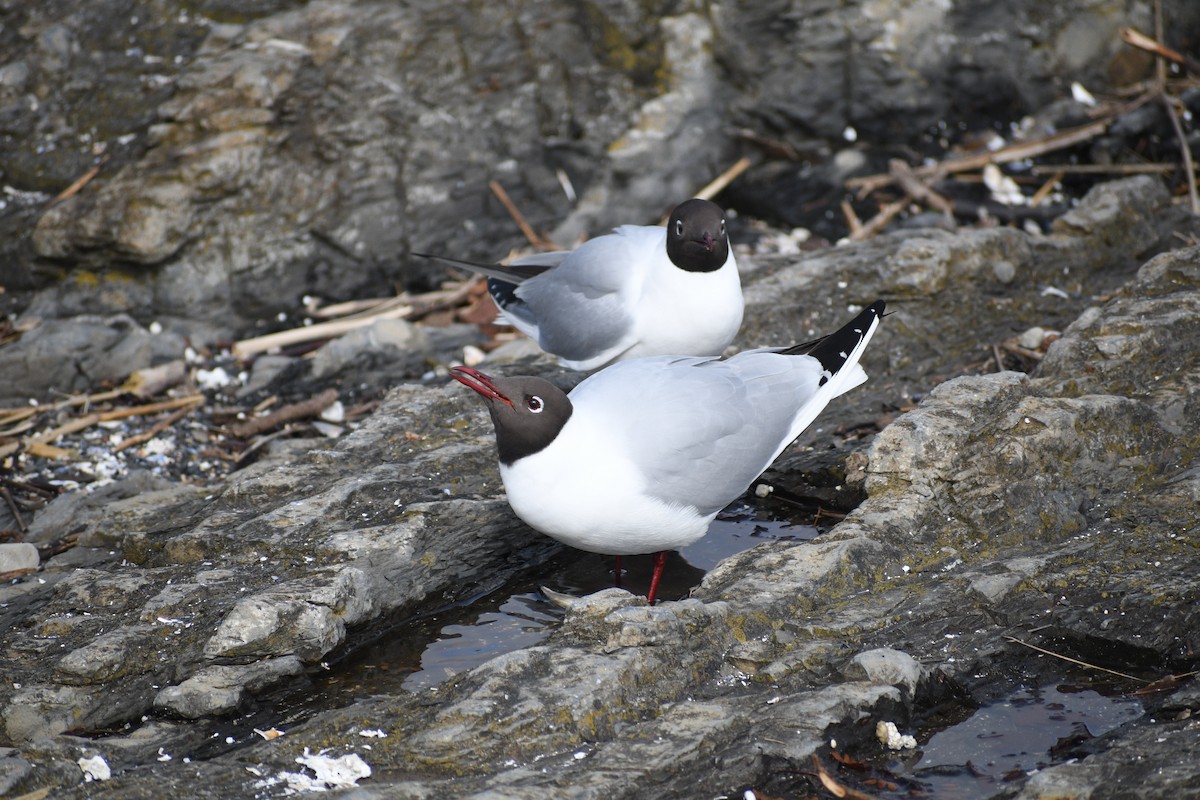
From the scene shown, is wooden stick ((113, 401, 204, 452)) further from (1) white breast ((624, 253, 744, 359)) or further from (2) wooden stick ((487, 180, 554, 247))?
(1) white breast ((624, 253, 744, 359))

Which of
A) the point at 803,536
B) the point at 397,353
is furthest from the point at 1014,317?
the point at 397,353

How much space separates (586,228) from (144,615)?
500 centimetres

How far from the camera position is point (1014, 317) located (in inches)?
230

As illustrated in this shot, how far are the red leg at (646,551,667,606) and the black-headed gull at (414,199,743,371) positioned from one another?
41.4 inches

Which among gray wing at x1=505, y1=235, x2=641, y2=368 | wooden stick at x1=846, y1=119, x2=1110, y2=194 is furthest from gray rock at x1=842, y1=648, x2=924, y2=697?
wooden stick at x1=846, y1=119, x2=1110, y2=194

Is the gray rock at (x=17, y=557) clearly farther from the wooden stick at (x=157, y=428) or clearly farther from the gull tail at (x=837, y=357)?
the gull tail at (x=837, y=357)

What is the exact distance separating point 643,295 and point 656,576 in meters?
1.40

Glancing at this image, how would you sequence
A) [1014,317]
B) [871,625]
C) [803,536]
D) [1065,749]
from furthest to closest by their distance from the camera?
1. [1014,317]
2. [803,536]
3. [871,625]
4. [1065,749]

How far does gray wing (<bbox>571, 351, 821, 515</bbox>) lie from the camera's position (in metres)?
4.09

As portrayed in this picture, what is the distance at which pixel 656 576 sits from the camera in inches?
170

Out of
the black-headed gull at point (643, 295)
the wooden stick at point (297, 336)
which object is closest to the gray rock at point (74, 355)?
the wooden stick at point (297, 336)

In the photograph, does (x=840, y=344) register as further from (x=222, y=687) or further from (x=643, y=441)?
(x=222, y=687)

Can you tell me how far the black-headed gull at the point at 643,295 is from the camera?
16.3ft

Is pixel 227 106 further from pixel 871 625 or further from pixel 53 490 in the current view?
pixel 871 625
